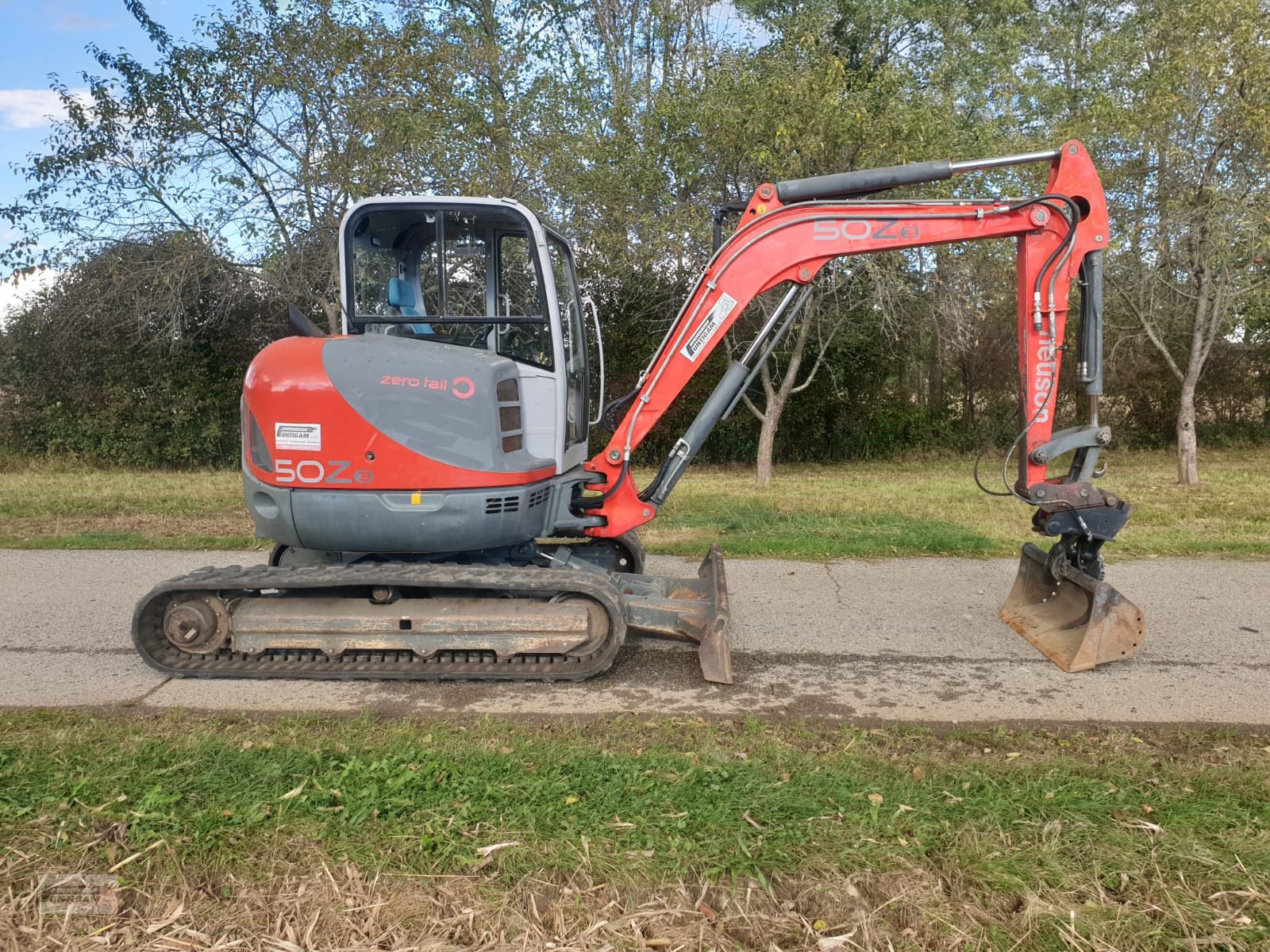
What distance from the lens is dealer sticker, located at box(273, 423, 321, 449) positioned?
15.7 feet

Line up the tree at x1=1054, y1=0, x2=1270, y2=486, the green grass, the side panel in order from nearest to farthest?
the side panel → the green grass → the tree at x1=1054, y1=0, x2=1270, y2=486

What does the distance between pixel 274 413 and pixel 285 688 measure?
1.46 m

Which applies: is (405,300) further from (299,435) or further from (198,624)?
(198,624)

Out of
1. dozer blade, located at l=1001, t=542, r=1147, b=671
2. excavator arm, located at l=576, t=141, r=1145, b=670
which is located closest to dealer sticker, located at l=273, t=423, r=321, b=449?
excavator arm, located at l=576, t=141, r=1145, b=670

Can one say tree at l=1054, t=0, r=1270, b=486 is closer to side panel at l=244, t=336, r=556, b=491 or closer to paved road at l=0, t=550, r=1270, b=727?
paved road at l=0, t=550, r=1270, b=727

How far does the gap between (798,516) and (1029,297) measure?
456 centimetres

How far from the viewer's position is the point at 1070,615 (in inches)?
216

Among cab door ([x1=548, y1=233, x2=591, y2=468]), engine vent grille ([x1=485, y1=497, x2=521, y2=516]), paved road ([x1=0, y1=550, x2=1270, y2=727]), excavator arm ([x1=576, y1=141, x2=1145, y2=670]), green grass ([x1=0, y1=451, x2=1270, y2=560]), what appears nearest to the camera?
paved road ([x1=0, y1=550, x2=1270, y2=727])

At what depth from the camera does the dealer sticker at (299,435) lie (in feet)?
15.7

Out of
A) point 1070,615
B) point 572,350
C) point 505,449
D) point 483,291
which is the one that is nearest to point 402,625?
point 505,449

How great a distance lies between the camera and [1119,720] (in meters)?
4.26

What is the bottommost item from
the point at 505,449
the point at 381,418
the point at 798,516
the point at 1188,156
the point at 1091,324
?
the point at 798,516

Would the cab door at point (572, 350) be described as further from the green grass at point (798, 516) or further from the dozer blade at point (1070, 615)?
the dozer blade at point (1070, 615)

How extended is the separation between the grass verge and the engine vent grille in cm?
131
